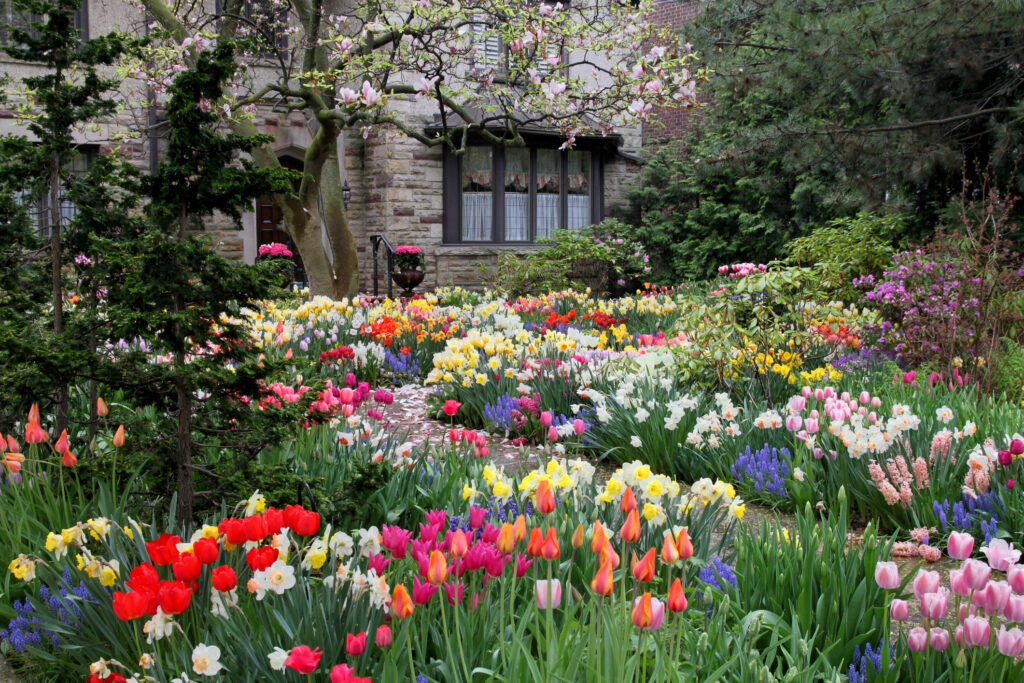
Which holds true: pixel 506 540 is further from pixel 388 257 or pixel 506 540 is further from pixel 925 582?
pixel 388 257

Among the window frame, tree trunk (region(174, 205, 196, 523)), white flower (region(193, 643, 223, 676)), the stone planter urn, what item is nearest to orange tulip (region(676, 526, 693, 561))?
white flower (region(193, 643, 223, 676))

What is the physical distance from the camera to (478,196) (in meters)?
17.2

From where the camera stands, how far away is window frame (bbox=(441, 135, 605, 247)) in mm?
16609

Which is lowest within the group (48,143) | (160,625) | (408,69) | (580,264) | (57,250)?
(160,625)

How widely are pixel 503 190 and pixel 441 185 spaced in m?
1.54

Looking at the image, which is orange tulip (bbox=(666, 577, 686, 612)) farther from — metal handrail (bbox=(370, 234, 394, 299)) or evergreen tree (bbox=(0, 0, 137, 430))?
metal handrail (bbox=(370, 234, 394, 299))

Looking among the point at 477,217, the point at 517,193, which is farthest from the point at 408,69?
the point at 517,193

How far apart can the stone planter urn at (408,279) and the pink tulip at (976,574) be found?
1353 centimetres

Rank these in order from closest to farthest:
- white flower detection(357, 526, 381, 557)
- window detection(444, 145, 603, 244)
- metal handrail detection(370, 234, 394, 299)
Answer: white flower detection(357, 526, 381, 557) < metal handrail detection(370, 234, 394, 299) < window detection(444, 145, 603, 244)

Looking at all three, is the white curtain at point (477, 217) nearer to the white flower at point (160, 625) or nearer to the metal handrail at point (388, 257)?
the metal handrail at point (388, 257)

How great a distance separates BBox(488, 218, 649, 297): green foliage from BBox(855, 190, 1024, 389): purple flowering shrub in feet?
26.2

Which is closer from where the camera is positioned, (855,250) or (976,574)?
(976,574)

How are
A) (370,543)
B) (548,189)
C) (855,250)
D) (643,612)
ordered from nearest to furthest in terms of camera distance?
(643,612) < (370,543) < (855,250) < (548,189)

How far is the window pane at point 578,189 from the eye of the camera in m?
18.0
